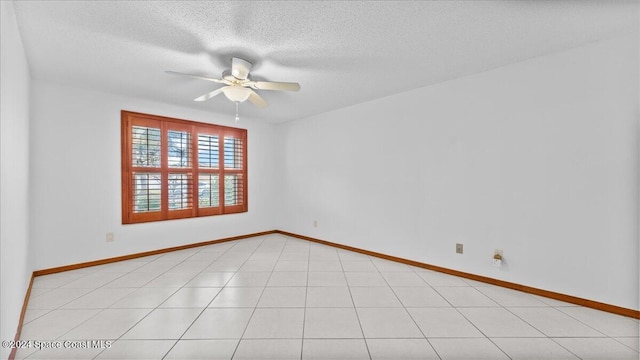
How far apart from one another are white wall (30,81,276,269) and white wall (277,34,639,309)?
3192mm

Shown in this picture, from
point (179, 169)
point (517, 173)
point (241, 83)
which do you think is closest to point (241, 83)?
point (241, 83)

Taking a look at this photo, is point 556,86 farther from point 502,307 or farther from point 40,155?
point 40,155

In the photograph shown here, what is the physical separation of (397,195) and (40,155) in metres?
4.35

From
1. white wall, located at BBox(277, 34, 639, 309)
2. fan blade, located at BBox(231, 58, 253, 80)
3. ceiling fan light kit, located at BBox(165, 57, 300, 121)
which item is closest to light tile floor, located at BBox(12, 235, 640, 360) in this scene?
white wall, located at BBox(277, 34, 639, 309)

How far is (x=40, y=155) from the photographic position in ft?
9.62

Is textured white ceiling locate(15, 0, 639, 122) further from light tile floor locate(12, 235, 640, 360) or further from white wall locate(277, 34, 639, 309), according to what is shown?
light tile floor locate(12, 235, 640, 360)

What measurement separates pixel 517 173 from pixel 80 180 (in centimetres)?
504

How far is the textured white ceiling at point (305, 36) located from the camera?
1.76 meters

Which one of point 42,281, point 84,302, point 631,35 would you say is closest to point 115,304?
point 84,302

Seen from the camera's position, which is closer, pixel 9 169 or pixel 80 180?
pixel 9 169

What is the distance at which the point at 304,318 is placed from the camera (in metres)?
2.02

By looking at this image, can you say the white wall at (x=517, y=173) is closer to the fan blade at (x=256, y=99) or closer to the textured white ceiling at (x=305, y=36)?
the textured white ceiling at (x=305, y=36)

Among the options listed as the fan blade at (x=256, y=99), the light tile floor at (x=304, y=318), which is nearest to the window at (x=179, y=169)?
the light tile floor at (x=304, y=318)

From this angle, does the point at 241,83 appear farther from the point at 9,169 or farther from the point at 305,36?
the point at 9,169
